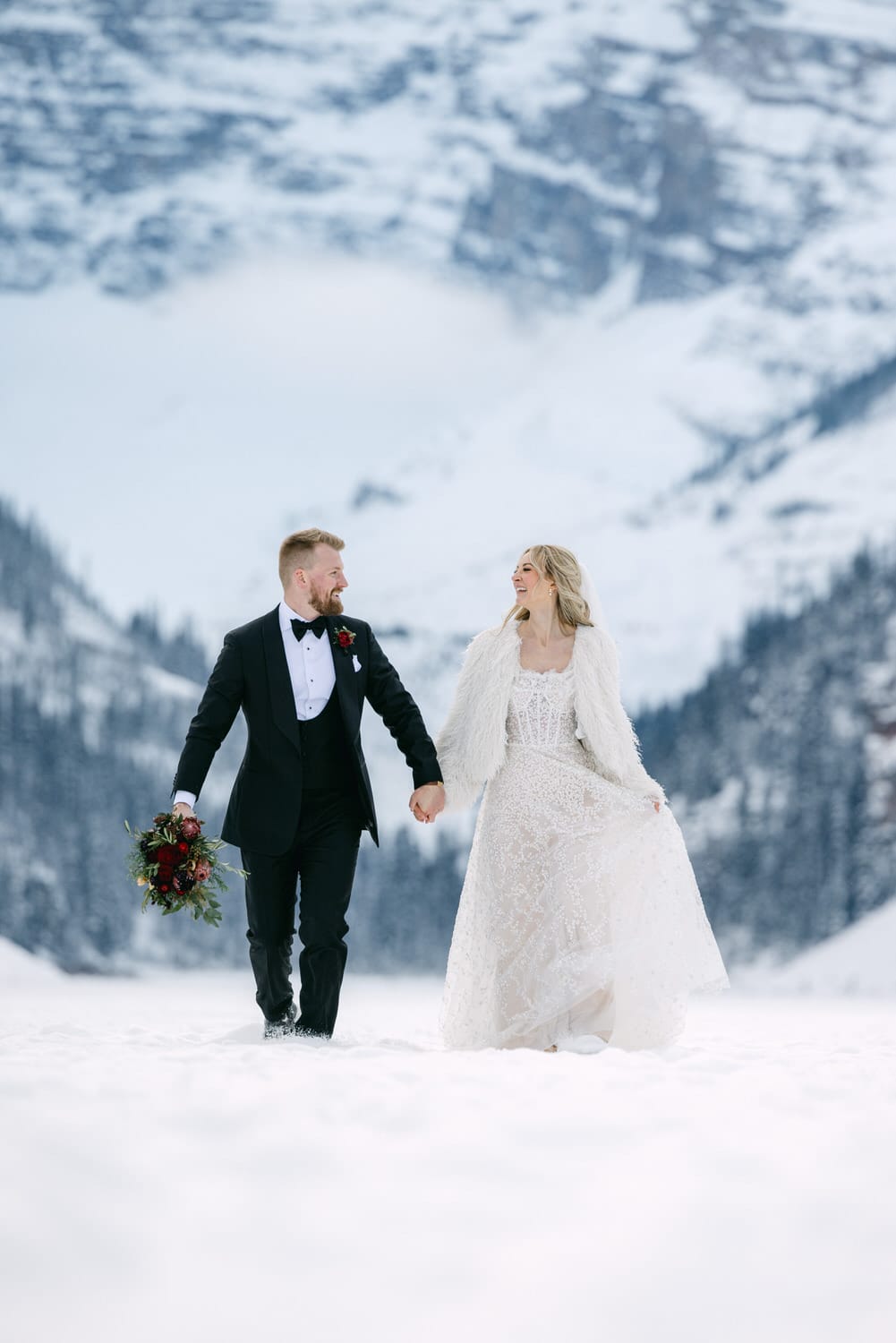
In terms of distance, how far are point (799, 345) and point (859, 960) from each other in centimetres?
12514

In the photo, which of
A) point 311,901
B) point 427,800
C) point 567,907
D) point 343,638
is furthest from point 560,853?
point 343,638

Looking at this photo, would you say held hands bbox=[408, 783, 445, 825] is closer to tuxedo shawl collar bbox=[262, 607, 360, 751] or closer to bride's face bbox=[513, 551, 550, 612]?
tuxedo shawl collar bbox=[262, 607, 360, 751]

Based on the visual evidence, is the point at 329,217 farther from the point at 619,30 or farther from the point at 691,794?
the point at 691,794

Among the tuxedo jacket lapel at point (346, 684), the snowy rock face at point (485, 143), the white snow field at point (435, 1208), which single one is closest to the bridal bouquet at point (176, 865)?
the tuxedo jacket lapel at point (346, 684)

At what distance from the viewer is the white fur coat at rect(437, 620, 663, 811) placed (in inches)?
253

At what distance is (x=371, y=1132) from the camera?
3977 mm

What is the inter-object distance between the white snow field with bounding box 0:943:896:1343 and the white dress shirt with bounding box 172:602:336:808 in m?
1.84

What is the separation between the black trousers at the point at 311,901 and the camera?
6.01 m

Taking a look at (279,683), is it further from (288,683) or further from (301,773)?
(301,773)

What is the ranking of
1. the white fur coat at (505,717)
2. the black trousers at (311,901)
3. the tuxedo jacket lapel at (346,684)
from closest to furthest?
the black trousers at (311,901)
the tuxedo jacket lapel at (346,684)
the white fur coat at (505,717)

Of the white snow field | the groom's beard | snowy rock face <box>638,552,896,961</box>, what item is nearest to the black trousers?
the groom's beard

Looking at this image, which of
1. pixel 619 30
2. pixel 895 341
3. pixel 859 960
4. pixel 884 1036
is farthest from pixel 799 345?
pixel 884 1036

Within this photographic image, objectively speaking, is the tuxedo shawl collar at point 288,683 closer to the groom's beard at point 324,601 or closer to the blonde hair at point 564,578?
the groom's beard at point 324,601

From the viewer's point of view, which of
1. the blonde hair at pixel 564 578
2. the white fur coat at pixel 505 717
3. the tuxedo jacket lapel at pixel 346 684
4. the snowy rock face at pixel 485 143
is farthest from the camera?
the snowy rock face at pixel 485 143
